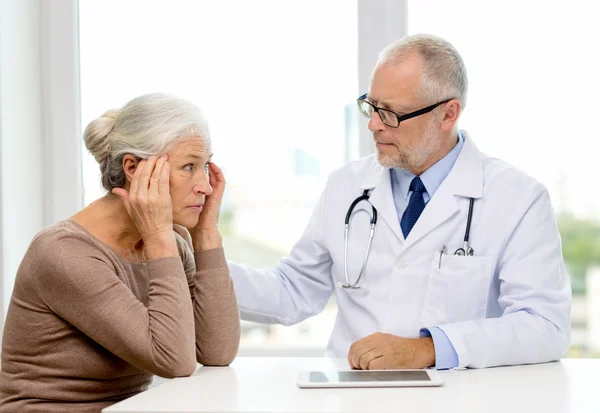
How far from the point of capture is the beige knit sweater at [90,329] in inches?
59.3

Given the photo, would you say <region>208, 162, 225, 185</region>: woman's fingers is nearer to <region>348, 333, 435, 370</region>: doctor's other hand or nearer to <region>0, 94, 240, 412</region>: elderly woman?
<region>0, 94, 240, 412</region>: elderly woman

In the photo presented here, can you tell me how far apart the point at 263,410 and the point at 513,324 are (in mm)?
728

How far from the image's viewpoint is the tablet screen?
4.62 feet

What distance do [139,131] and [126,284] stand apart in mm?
344

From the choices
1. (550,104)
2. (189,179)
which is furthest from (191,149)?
(550,104)

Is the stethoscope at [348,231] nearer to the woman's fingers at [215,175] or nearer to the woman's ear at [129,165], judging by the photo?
the woman's fingers at [215,175]

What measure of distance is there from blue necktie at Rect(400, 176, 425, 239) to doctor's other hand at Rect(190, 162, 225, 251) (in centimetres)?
50

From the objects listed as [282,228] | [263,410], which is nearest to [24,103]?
[282,228]

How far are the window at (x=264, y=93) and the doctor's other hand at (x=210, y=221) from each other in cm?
77

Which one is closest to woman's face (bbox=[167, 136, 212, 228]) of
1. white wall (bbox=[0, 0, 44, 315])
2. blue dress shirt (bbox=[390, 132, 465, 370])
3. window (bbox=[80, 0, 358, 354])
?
blue dress shirt (bbox=[390, 132, 465, 370])

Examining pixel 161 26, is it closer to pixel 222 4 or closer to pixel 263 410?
pixel 222 4

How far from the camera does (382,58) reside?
6.68 ft

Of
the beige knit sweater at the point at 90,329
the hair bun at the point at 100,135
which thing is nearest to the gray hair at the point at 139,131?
the hair bun at the point at 100,135

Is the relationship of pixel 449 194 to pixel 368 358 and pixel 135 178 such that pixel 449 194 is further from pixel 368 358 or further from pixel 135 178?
pixel 135 178
